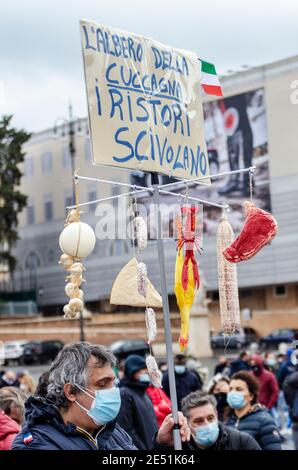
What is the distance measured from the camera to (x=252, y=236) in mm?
5230

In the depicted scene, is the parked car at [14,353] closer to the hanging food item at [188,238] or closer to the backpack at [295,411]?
the backpack at [295,411]

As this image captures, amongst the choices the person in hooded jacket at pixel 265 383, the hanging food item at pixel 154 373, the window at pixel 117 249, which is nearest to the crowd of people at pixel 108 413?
the hanging food item at pixel 154 373

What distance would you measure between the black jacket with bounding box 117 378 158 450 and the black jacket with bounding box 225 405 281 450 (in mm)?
1310

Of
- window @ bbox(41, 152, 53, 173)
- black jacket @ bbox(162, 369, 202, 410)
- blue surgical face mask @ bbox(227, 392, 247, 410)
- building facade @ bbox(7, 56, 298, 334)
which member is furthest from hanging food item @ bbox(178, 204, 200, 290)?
window @ bbox(41, 152, 53, 173)

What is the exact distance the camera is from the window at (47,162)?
66.6m

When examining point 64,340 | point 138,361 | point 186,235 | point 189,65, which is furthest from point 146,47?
point 64,340

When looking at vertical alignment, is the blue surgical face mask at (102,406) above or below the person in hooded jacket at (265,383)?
above

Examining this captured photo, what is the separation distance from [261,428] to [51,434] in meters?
3.55

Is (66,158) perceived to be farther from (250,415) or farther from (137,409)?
(250,415)

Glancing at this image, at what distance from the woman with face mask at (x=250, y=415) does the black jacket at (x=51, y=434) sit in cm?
319

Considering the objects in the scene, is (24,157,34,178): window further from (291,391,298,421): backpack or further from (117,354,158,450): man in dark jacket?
(117,354,158,450): man in dark jacket

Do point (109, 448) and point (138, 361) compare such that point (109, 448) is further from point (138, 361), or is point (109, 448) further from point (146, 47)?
point (138, 361)

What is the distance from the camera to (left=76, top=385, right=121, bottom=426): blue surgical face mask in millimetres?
4398

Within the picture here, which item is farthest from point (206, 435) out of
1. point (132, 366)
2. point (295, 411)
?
point (295, 411)
